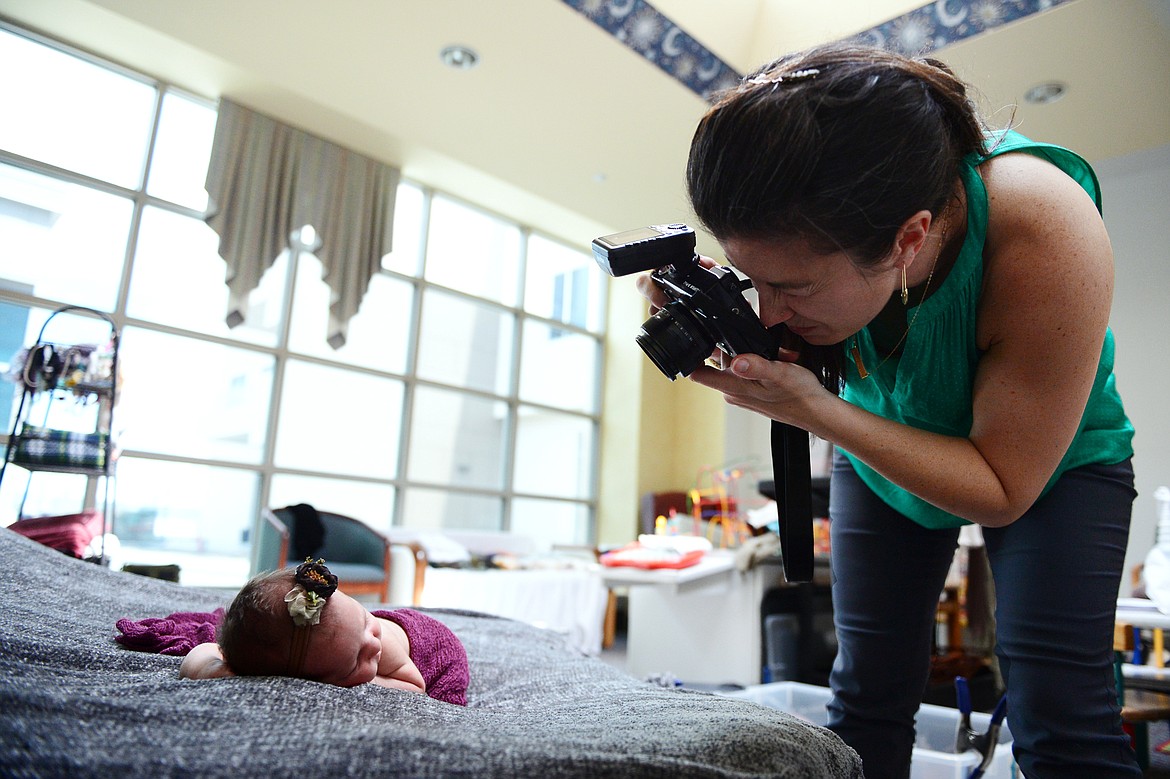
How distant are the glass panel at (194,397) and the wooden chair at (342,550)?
2.33ft

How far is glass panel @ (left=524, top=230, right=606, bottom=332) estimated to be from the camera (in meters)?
6.77

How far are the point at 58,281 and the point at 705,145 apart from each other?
4754 millimetres

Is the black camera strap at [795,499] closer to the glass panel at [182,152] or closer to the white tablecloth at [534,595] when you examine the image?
the white tablecloth at [534,595]

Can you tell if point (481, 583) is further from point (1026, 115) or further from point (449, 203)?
point (1026, 115)

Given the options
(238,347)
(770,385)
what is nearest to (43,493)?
(238,347)

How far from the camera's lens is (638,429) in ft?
22.1

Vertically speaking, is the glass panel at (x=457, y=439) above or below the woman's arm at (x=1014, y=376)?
above

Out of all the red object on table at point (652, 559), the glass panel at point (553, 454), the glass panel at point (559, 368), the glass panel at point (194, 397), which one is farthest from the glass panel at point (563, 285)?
the red object on table at point (652, 559)

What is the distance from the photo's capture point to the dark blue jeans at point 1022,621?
865mm

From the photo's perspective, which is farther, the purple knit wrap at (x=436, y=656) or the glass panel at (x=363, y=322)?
the glass panel at (x=363, y=322)

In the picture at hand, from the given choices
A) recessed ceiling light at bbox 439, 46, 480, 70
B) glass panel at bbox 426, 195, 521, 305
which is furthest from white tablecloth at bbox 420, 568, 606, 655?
recessed ceiling light at bbox 439, 46, 480, 70

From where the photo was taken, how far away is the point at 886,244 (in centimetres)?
77

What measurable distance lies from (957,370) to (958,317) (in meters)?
0.07

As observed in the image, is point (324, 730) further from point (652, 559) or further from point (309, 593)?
point (652, 559)
